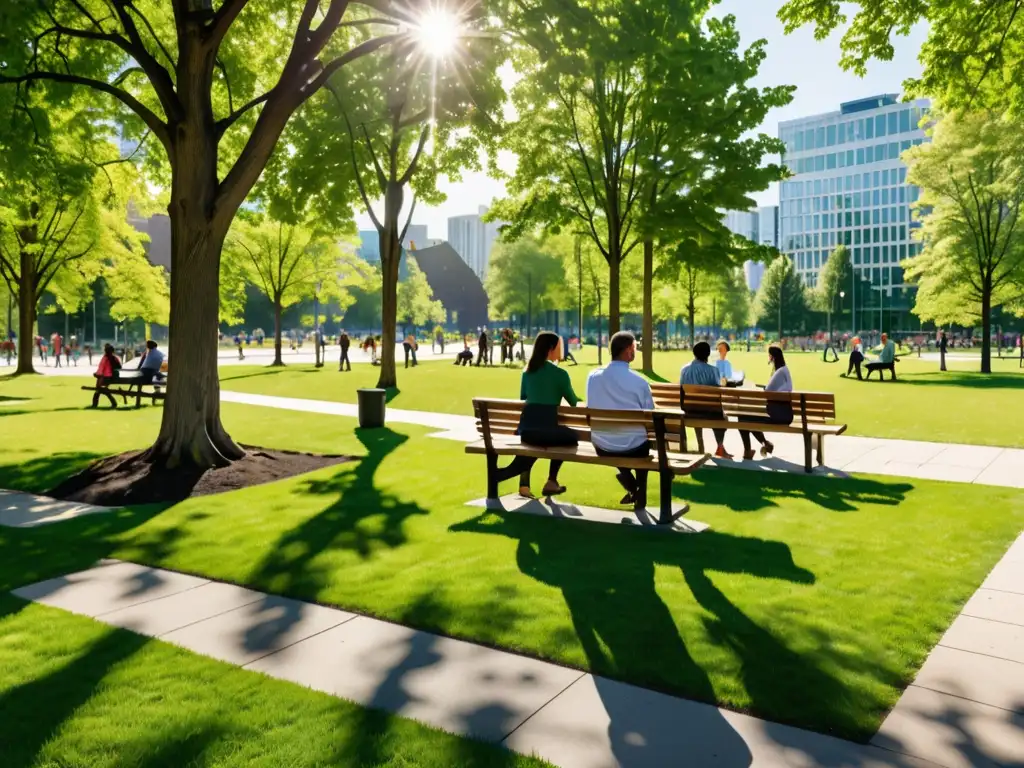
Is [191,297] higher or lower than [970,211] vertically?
lower

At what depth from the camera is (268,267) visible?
42.8 m

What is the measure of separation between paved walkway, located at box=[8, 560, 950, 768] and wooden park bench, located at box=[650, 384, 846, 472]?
21.8ft

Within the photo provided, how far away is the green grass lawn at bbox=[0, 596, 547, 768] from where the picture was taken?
336 cm

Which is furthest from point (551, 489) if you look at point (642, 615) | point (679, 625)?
point (679, 625)

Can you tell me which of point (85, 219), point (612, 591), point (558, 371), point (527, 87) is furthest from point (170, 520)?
point (85, 219)

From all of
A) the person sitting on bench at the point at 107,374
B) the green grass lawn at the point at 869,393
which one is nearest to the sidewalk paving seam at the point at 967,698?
the green grass lawn at the point at 869,393

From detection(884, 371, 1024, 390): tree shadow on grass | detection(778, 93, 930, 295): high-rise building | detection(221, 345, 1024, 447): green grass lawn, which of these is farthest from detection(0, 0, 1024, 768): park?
detection(778, 93, 930, 295): high-rise building

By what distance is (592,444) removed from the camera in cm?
810

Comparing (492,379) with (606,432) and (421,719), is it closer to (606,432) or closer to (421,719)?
(606,432)

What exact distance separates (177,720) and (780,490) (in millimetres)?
7366

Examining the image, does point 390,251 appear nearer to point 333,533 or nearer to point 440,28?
point 440,28

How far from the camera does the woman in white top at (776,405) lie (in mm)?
10234

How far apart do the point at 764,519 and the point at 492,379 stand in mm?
21893

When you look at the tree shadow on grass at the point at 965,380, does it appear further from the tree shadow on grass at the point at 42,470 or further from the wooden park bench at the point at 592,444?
the tree shadow on grass at the point at 42,470
